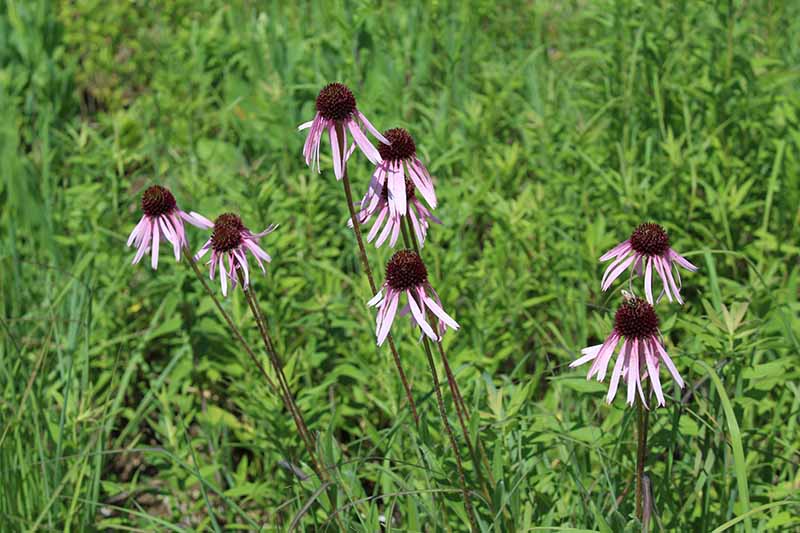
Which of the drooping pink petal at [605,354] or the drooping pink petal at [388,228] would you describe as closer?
the drooping pink petal at [605,354]

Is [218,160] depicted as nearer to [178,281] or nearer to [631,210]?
[178,281]

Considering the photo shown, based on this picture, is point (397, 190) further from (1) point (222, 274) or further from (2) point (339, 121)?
(1) point (222, 274)

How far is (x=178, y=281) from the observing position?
290 centimetres

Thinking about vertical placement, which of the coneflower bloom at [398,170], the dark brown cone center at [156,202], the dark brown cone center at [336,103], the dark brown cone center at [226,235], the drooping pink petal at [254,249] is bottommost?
the drooping pink petal at [254,249]

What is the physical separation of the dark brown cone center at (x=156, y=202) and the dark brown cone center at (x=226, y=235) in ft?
Result: 0.43

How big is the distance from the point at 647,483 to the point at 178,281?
182cm

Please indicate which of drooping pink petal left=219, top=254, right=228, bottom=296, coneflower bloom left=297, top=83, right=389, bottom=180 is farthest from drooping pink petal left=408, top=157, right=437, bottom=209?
drooping pink petal left=219, top=254, right=228, bottom=296

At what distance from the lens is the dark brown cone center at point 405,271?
4.90ft

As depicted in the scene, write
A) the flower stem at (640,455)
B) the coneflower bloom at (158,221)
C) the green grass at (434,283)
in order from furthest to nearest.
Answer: the green grass at (434,283)
the coneflower bloom at (158,221)
the flower stem at (640,455)

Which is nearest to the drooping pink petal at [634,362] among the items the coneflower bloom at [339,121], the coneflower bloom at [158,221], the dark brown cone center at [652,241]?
the dark brown cone center at [652,241]

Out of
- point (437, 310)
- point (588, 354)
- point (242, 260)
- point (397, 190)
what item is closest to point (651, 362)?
point (588, 354)

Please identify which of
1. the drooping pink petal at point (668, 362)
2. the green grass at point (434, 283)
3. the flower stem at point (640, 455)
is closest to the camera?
the drooping pink petal at point (668, 362)

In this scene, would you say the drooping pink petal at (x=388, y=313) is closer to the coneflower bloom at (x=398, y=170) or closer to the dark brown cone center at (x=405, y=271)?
the dark brown cone center at (x=405, y=271)

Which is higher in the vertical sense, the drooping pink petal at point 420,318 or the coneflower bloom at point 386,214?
the coneflower bloom at point 386,214
